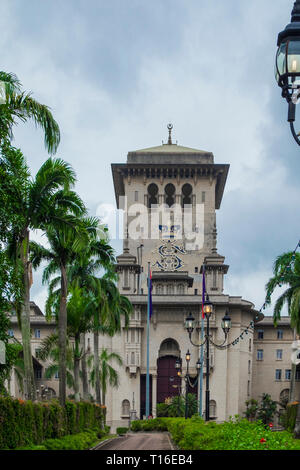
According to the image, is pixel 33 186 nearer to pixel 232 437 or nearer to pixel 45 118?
pixel 45 118

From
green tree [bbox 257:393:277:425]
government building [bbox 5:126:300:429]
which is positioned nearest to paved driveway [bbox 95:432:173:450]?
government building [bbox 5:126:300:429]

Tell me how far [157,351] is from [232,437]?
7249cm

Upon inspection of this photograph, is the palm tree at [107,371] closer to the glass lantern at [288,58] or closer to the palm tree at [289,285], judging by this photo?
the palm tree at [289,285]

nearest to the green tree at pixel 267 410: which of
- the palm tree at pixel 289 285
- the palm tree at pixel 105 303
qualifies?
the palm tree at pixel 289 285

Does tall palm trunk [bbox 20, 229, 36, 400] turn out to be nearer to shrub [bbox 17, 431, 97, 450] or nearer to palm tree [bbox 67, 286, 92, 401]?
shrub [bbox 17, 431, 97, 450]

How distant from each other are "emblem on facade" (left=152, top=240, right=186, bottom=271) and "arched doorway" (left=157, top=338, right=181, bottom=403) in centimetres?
1057

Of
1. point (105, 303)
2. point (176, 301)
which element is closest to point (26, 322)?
point (105, 303)

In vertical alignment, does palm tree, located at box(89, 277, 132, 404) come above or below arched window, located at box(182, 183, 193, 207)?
below

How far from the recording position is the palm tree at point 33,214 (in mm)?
30125

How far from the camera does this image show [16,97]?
26.1 metres

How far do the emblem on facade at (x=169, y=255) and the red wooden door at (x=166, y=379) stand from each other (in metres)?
12.3

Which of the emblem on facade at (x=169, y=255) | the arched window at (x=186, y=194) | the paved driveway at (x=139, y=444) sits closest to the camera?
the paved driveway at (x=139, y=444)

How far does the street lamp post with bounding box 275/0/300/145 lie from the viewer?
1207 centimetres

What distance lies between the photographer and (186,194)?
10262 centimetres
